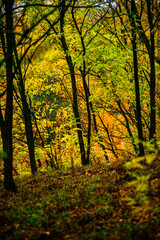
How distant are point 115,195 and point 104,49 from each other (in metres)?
7.24

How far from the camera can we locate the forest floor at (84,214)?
3.07 m

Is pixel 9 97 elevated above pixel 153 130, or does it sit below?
above

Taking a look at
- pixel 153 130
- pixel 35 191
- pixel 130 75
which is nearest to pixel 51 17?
pixel 130 75

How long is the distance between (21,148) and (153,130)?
10.5m

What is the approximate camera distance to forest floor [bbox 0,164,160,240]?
307 centimetres

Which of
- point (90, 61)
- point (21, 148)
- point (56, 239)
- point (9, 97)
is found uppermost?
point (90, 61)

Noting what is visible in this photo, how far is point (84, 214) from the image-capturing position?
3848 millimetres

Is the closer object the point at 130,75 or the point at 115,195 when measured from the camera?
the point at 115,195

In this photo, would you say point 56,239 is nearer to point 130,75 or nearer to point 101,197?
point 101,197

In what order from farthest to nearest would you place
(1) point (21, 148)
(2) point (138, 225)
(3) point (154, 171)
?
(1) point (21, 148)
(3) point (154, 171)
(2) point (138, 225)

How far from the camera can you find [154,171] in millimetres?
5730

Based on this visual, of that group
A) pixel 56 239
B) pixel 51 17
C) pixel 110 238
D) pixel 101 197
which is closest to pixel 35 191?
pixel 101 197

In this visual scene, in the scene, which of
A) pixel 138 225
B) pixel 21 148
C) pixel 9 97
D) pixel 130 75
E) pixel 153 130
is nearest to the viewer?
pixel 138 225

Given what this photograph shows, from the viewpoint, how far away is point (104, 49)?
941 centimetres
